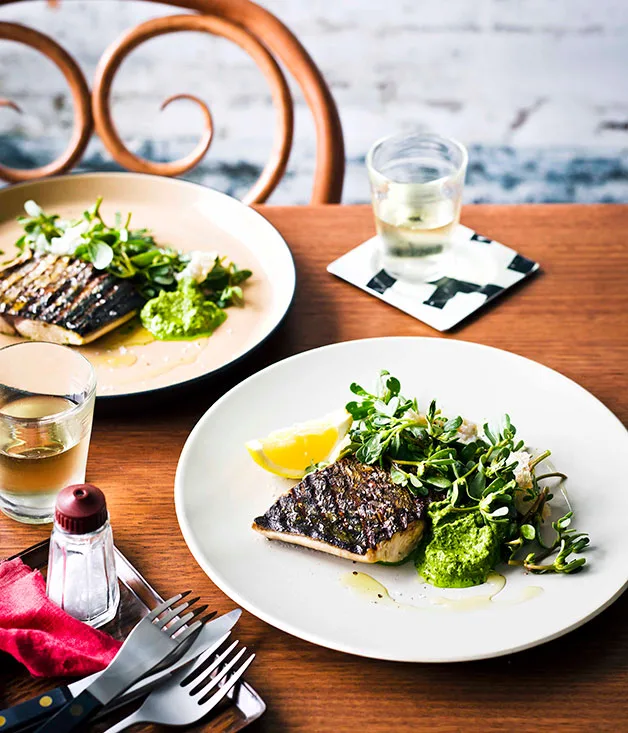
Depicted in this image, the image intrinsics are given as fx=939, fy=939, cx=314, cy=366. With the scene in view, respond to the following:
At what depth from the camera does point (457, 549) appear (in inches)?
43.6

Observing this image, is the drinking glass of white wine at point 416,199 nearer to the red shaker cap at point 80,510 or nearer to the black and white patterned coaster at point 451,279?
the black and white patterned coaster at point 451,279

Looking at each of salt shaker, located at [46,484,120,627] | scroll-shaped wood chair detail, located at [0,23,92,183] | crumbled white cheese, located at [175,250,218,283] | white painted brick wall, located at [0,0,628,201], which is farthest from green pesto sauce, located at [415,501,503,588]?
white painted brick wall, located at [0,0,628,201]

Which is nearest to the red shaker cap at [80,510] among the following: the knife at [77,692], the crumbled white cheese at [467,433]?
the knife at [77,692]

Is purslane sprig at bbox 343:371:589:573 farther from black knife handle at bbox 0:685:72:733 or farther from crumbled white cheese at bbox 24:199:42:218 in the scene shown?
crumbled white cheese at bbox 24:199:42:218

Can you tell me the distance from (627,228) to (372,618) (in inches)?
43.8

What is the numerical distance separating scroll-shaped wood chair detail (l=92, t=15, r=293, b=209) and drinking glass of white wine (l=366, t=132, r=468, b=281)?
0.52 meters

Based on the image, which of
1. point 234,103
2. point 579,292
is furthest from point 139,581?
point 234,103

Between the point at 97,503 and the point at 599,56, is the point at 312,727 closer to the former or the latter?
the point at 97,503

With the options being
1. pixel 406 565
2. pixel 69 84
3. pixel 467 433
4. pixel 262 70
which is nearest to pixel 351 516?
pixel 406 565

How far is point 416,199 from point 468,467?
62 cm

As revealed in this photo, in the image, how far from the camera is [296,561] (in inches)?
44.4

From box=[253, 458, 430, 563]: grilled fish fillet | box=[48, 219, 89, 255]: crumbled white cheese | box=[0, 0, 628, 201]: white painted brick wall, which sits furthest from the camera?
box=[0, 0, 628, 201]: white painted brick wall

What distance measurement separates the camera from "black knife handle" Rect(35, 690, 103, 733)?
884 millimetres

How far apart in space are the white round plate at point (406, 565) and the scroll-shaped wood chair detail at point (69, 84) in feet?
3.61
